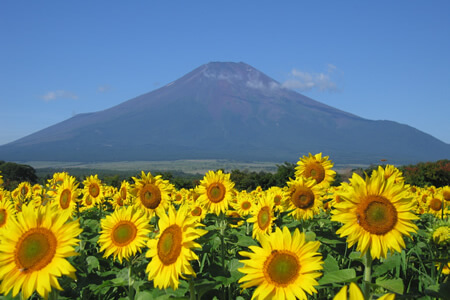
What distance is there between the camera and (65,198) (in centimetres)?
725

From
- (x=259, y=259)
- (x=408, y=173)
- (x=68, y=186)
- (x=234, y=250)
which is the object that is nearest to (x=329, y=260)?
(x=259, y=259)

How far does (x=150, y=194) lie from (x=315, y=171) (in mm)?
2784

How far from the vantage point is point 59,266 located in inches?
121

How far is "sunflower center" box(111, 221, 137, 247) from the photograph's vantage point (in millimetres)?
4789

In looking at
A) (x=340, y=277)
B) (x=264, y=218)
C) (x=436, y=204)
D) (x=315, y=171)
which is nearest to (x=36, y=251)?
(x=340, y=277)

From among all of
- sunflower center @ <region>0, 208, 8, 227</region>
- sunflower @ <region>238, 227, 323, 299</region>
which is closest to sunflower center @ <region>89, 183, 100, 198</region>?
sunflower center @ <region>0, 208, 8, 227</region>

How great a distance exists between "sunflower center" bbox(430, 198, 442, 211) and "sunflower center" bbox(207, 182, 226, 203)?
4744 millimetres

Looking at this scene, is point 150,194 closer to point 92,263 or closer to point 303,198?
point 92,263

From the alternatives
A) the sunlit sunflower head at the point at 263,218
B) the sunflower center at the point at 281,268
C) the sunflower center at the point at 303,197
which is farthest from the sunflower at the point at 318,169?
the sunflower center at the point at 281,268

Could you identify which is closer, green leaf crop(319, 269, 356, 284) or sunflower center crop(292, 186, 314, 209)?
green leaf crop(319, 269, 356, 284)

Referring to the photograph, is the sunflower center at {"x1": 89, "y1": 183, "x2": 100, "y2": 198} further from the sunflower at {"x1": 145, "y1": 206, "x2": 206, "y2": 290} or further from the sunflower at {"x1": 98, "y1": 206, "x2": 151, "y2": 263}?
the sunflower at {"x1": 145, "y1": 206, "x2": 206, "y2": 290}

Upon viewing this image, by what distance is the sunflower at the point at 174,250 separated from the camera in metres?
3.37

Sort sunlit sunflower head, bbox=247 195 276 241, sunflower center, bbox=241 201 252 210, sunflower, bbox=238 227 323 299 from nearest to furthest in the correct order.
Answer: sunflower, bbox=238 227 323 299 < sunlit sunflower head, bbox=247 195 276 241 < sunflower center, bbox=241 201 252 210

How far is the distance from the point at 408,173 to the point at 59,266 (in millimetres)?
36237
